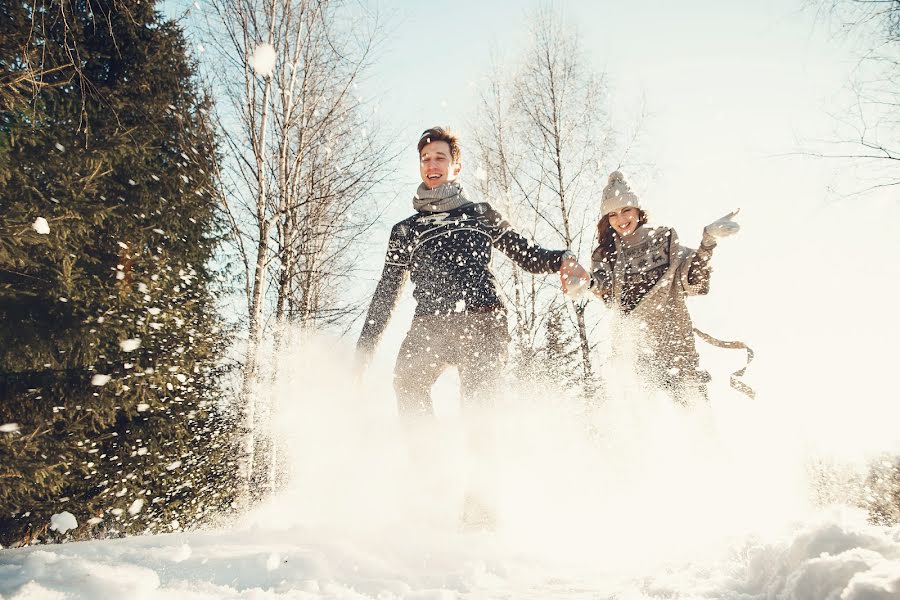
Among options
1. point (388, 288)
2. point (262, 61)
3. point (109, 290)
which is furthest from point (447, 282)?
point (262, 61)

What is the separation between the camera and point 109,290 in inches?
160

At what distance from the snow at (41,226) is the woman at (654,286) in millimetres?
4191

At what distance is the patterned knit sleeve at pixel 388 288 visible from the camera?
8.76 feet

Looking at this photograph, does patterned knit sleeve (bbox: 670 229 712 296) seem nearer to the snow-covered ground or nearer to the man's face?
the snow-covered ground

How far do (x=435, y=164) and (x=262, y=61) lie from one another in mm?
4299

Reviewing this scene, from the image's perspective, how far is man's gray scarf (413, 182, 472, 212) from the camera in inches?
105

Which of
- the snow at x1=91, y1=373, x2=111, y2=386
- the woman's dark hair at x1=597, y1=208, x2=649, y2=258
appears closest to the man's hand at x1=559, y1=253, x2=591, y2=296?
the woman's dark hair at x1=597, y1=208, x2=649, y2=258

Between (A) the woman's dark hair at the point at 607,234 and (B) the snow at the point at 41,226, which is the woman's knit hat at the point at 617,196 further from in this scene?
(B) the snow at the point at 41,226

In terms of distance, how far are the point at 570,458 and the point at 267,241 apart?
13.6 feet

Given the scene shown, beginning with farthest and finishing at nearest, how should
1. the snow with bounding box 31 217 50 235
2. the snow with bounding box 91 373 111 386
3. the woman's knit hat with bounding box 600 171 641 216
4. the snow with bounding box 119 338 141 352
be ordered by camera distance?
the snow with bounding box 119 338 141 352, the snow with bounding box 91 373 111 386, the woman's knit hat with bounding box 600 171 641 216, the snow with bounding box 31 217 50 235

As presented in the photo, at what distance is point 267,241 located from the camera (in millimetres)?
5387

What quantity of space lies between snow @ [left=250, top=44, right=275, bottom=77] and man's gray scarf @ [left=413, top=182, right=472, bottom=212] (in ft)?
13.8

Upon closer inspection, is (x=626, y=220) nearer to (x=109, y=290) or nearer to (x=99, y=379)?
(x=109, y=290)

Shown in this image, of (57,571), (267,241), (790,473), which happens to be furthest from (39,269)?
(790,473)
